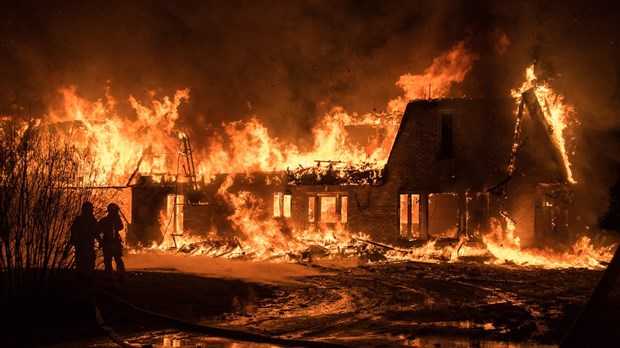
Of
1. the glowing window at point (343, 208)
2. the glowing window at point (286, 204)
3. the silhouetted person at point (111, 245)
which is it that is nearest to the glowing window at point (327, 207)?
the glowing window at point (343, 208)

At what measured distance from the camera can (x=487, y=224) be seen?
23750 millimetres

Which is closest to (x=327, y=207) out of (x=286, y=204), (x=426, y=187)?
(x=286, y=204)

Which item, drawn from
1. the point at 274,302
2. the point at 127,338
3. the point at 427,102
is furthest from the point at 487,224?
the point at 127,338

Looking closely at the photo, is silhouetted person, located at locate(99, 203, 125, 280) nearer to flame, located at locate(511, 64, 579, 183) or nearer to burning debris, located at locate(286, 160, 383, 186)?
burning debris, located at locate(286, 160, 383, 186)

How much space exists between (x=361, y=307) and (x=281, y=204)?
1631 centimetres

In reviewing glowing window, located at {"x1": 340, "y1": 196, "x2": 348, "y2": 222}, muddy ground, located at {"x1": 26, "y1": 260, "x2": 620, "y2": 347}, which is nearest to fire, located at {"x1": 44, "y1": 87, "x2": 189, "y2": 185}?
glowing window, located at {"x1": 340, "y1": 196, "x2": 348, "y2": 222}

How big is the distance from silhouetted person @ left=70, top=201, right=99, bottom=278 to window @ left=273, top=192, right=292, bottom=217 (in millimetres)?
13782

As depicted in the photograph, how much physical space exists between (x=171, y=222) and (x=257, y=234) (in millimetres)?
5541

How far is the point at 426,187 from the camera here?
25219 millimetres

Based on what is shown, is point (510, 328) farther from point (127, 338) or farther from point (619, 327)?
point (127, 338)

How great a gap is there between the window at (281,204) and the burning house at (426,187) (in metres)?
0.05

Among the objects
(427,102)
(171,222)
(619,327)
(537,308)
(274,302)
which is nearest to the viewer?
(619,327)

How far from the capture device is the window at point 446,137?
25094mm

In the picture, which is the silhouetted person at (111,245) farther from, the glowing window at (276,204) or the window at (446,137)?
the window at (446,137)
